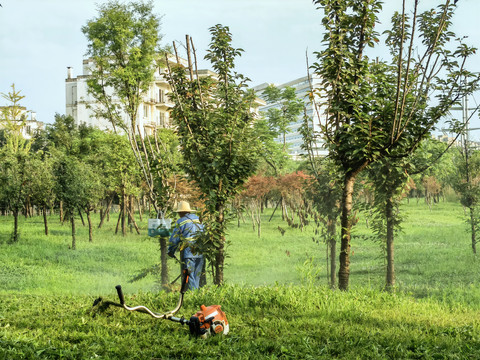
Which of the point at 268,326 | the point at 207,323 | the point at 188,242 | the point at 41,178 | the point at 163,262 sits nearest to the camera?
the point at 207,323

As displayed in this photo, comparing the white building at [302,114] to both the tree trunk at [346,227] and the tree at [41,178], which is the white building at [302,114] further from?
the tree at [41,178]

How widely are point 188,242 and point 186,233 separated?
1.29ft

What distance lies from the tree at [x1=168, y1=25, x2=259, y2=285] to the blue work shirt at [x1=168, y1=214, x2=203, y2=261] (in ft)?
0.83

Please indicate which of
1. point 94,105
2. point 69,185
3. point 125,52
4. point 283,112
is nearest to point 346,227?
point 125,52

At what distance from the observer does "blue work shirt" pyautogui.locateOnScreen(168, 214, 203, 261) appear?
7.63m

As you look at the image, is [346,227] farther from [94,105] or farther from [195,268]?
[94,105]

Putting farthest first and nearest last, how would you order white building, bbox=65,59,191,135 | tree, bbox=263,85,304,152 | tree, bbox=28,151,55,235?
white building, bbox=65,59,191,135 < tree, bbox=263,85,304,152 < tree, bbox=28,151,55,235

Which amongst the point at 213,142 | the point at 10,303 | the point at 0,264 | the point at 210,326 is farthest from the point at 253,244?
the point at 210,326

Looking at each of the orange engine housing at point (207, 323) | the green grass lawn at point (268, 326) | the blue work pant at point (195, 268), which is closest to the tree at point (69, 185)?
the blue work pant at point (195, 268)

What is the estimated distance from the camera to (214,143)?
7.64m

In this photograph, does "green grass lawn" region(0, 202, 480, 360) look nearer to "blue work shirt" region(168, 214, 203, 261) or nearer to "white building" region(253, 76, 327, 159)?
"blue work shirt" region(168, 214, 203, 261)

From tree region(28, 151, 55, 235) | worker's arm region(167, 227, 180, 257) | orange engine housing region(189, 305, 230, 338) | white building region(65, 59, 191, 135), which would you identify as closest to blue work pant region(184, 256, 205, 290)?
worker's arm region(167, 227, 180, 257)

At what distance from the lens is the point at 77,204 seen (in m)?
18.3

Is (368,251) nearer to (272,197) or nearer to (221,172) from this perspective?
(272,197)
